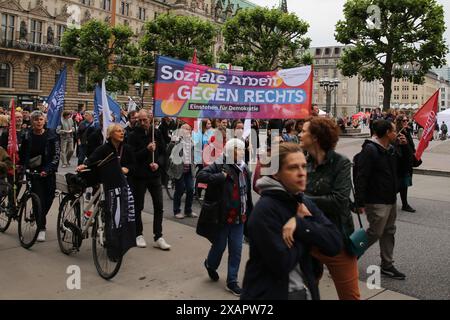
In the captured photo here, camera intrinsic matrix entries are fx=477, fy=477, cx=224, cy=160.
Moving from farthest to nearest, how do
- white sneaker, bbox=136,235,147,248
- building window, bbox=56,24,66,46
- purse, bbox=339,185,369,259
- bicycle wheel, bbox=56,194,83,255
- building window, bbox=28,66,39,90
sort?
building window, bbox=56,24,66,46 → building window, bbox=28,66,39,90 → white sneaker, bbox=136,235,147,248 → bicycle wheel, bbox=56,194,83,255 → purse, bbox=339,185,369,259

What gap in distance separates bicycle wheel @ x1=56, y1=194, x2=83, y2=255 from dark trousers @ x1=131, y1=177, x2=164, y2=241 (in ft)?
2.71

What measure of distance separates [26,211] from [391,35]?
105ft

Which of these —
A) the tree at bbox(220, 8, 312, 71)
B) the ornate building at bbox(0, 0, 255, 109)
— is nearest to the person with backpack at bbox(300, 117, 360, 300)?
the tree at bbox(220, 8, 312, 71)

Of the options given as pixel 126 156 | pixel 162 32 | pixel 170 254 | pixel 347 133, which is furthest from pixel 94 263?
pixel 162 32

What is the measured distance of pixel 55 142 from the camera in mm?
7223

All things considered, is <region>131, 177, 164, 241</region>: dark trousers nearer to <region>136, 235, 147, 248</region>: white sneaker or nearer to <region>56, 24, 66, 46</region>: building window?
<region>136, 235, 147, 248</region>: white sneaker

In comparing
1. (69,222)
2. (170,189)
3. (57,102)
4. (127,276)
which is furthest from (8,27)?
(127,276)

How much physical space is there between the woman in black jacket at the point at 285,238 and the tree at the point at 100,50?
147ft

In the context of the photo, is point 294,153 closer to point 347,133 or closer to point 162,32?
point 347,133

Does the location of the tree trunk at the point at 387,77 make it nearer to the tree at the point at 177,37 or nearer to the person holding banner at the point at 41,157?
the tree at the point at 177,37

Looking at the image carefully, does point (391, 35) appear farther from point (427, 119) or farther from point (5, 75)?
point (5, 75)

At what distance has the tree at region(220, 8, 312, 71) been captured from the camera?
44625mm
